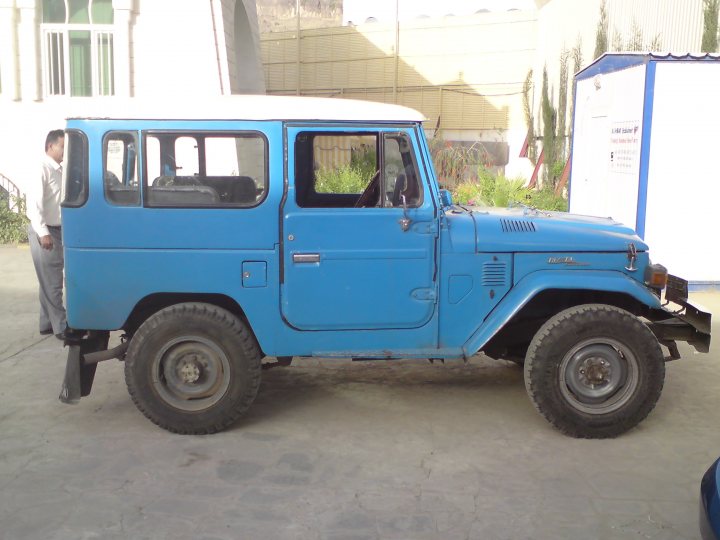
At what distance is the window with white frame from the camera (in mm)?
13578

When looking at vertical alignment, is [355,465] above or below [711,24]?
below

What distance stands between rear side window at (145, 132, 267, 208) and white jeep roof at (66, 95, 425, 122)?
122 mm

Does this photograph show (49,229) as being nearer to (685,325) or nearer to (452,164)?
(685,325)

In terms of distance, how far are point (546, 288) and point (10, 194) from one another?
11.6 meters

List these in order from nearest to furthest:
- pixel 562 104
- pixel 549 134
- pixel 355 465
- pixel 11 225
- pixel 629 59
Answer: pixel 355 465, pixel 629 59, pixel 11 225, pixel 562 104, pixel 549 134

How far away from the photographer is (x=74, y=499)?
4145mm

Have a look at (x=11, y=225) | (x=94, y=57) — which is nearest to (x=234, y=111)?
(x=11, y=225)

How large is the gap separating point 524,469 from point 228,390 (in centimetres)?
186

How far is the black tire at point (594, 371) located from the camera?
4879mm

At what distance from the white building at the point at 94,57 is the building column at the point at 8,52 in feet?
0.05

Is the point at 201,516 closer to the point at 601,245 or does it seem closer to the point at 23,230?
the point at 601,245

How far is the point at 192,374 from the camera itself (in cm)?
496

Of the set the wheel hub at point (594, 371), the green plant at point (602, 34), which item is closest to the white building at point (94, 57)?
the green plant at point (602, 34)

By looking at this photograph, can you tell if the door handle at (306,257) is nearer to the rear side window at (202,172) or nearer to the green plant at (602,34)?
the rear side window at (202,172)
